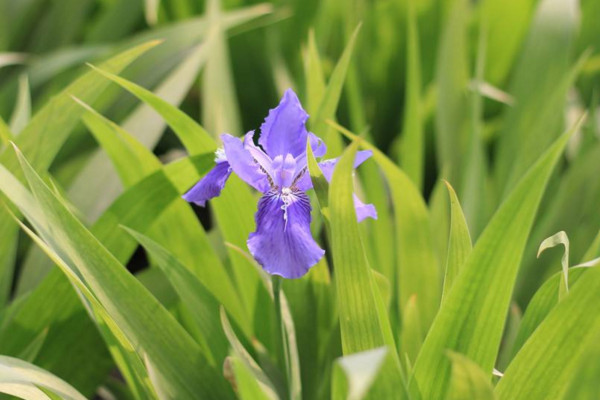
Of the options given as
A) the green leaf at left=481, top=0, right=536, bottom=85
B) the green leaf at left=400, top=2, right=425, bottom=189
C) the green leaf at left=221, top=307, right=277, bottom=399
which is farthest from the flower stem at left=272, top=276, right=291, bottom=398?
the green leaf at left=481, top=0, right=536, bottom=85

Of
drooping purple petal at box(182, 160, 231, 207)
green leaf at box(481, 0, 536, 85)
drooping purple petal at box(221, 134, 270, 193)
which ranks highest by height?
green leaf at box(481, 0, 536, 85)

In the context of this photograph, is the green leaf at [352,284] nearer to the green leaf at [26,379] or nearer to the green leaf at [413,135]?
the green leaf at [26,379]

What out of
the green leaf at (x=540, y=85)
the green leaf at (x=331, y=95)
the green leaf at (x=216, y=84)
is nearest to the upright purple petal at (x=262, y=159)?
the green leaf at (x=331, y=95)

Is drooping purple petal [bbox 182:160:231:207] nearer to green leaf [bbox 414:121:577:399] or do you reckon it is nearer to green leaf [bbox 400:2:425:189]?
green leaf [bbox 414:121:577:399]

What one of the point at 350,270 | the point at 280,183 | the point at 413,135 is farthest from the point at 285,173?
the point at 413,135

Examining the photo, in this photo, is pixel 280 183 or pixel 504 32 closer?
pixel 280 183

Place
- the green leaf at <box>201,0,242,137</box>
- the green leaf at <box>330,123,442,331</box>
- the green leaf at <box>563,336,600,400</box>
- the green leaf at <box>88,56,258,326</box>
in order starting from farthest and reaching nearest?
the green leaf at <box>201,0,242,137</box> → the green leaf at <box>330,123,442,331</box> → the green leaf at <box>88,56,258,326</box> → the green leaf at <box>563,336,600,400</box>

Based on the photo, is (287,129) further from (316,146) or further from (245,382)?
(245,382)

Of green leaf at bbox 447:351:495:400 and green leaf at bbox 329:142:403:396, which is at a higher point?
green leaf at bbox 329:142:403:396
